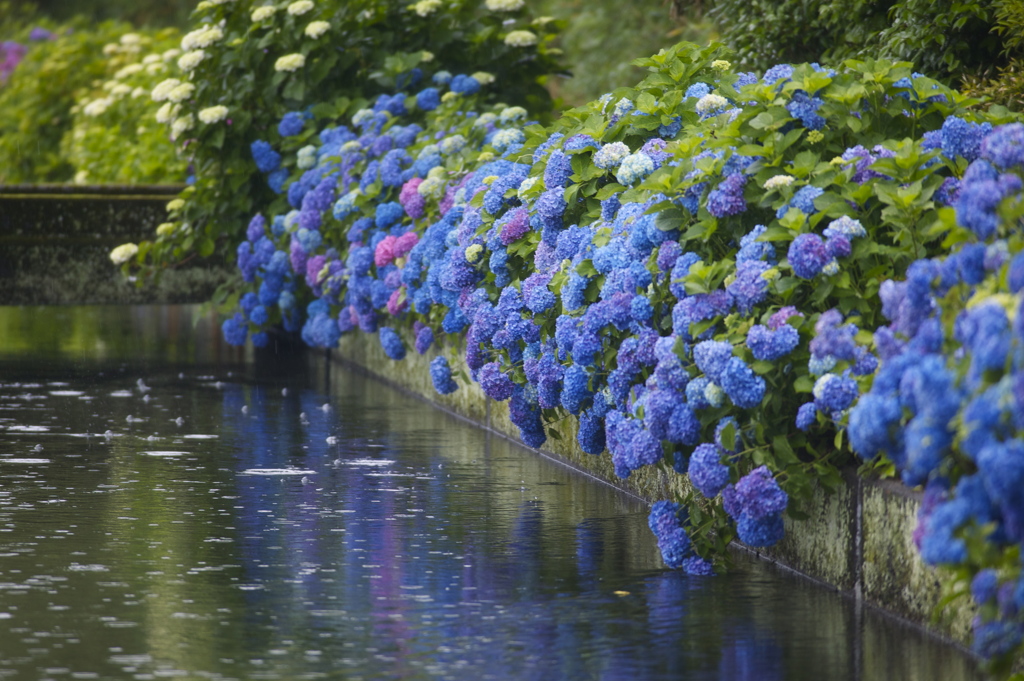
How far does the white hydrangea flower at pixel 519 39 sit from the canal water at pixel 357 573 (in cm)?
320

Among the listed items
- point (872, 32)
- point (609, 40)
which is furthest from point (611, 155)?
point (609, 40)

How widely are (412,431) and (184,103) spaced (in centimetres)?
359

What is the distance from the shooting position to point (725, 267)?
4.84m

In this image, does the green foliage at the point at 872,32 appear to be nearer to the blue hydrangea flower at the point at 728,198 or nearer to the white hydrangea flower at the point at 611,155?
the white hydrangea flower at the point at 611,155

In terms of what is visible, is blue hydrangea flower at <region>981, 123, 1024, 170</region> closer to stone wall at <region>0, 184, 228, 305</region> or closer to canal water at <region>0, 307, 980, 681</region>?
canal water at <region>0, 307, 980, 681</region>

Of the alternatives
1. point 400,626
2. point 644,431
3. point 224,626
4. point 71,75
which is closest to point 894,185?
point 644,431

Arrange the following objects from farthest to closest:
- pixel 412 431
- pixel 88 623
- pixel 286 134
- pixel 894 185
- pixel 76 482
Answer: pixel 286 134 → pixel 412 431 → pixel 76 482 → pixel 894 185 → pixel 88 623

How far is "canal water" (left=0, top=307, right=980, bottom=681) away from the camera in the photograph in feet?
13.2

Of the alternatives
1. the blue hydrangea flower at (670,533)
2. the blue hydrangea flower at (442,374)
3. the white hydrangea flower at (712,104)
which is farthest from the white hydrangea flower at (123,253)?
Result: the blue hydrangea flower at (670,533)

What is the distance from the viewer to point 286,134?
10102 mm

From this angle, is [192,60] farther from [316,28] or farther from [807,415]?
[807,415]

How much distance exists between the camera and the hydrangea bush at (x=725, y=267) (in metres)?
4.27

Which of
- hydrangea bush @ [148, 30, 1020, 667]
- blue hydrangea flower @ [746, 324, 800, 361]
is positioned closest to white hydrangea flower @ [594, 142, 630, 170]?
hydrangea bush @ [148, 30, 1020, 667]

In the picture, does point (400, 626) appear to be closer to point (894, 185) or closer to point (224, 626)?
point (224, 626)
